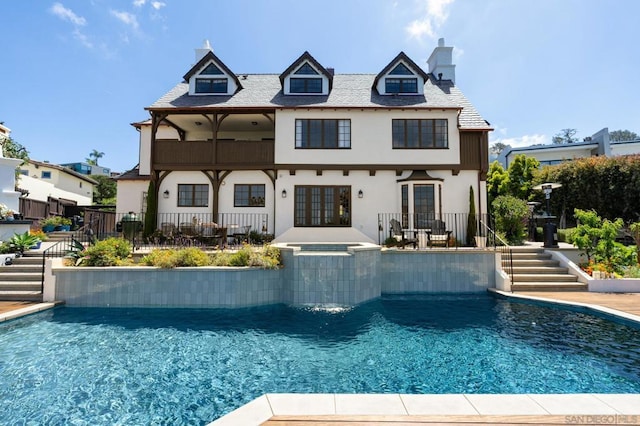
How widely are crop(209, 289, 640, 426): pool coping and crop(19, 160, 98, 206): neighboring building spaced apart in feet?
91.1

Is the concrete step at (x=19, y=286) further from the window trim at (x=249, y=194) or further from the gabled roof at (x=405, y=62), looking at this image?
the gabled roof at (x=405, y=62)

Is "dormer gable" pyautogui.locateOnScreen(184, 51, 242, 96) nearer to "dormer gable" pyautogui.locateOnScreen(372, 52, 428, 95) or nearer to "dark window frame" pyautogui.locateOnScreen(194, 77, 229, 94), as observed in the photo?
"dark window frame" pyautogui.locateOnScreen(194, 77, 229, 94)

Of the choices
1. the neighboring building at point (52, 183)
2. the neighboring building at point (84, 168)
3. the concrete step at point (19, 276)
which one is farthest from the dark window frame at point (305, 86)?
the neighboring building at point (84, 168)

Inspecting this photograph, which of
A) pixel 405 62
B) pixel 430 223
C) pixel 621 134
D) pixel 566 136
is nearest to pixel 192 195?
pixel 430 223

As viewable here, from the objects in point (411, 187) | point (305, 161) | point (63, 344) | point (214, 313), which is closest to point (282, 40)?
point (305, 161)

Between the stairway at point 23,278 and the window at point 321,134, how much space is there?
1109 centimetres

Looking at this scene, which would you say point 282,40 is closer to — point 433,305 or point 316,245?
point 316,245

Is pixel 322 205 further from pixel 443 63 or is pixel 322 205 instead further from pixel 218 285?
pixel 443 63

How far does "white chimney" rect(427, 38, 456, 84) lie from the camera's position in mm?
18391

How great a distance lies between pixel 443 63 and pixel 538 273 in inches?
555

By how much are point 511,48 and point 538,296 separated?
10.4 m

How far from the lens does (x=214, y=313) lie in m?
8.08

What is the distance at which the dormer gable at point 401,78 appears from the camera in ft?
51.1

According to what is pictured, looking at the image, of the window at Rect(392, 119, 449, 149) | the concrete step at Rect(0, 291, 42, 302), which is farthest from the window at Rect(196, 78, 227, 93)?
the concrete step at Rect(0, 291, 42, 302)
